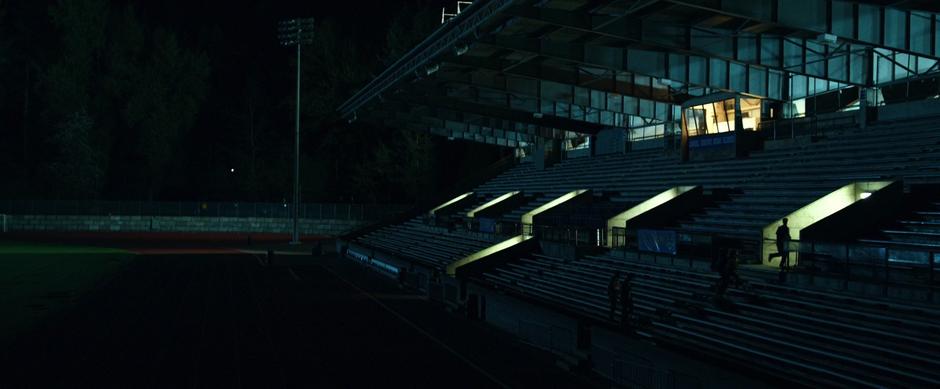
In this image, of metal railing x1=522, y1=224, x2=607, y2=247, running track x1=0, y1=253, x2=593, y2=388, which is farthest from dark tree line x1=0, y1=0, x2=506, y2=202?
running track x1=0, y1=253, x2=593, y2=388

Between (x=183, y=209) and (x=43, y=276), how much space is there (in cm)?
3917

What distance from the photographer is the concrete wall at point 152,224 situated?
2879 inches

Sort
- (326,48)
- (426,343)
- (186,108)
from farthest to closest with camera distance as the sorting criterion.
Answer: (186,108) → (326,48) → (426,343)

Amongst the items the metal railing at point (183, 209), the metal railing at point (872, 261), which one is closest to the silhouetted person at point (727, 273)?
the metal railing at point (872, 261)

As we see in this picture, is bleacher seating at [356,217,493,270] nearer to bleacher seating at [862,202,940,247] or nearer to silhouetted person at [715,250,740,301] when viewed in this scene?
silhouetted person at [715,250,740,301]

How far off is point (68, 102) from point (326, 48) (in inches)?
923

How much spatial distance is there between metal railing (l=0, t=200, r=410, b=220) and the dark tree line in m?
5.20

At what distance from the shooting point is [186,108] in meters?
84.9

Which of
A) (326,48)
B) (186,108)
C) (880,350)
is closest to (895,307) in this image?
(880,350)

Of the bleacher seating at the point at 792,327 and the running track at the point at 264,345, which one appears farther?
the running track at the point at 264,345

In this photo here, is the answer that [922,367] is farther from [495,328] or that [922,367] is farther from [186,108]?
[186,108]

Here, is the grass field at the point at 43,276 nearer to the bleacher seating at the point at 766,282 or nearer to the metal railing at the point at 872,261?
the bleacher seating at the point at 766,282

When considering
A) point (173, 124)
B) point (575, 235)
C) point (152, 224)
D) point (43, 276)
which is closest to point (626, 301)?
point (575, 235)

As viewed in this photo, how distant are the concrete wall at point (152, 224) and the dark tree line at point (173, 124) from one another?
260 inches
